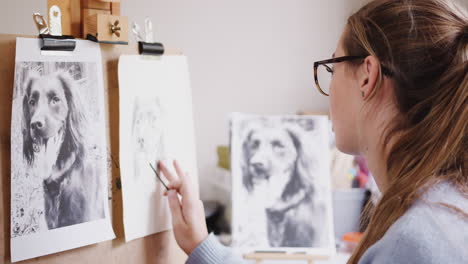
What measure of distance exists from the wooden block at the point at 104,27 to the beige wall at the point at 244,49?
75cm

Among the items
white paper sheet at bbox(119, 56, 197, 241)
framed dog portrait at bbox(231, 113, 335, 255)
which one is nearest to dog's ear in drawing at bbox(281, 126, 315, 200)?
framed dog portrait at bbox(231, 113, 335, 255)

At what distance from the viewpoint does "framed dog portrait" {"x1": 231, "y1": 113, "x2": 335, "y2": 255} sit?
Result: 136cm

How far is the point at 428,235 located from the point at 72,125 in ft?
1.94

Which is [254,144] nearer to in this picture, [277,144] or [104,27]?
[277,144]

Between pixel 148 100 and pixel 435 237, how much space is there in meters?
0.60

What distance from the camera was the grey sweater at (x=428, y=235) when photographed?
24.5 inches

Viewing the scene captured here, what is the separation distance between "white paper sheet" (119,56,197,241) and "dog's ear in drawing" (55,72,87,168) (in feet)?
0.28

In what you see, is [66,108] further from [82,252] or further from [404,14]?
[404,14]

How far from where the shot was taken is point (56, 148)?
33.4 inches

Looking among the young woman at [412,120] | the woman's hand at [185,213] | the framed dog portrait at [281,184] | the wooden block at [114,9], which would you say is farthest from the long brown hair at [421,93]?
the framed dog portrait at [281,184]

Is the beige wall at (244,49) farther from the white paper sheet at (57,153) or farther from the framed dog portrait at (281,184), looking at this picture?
the white paper sheet at (57,153)

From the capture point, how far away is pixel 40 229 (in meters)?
0.83

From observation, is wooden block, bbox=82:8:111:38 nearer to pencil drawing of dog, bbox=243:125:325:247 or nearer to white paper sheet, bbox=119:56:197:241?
white paper sheet, bbox=119:56:197:241

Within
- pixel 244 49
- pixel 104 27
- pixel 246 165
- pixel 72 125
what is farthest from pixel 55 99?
pixel 244 49
